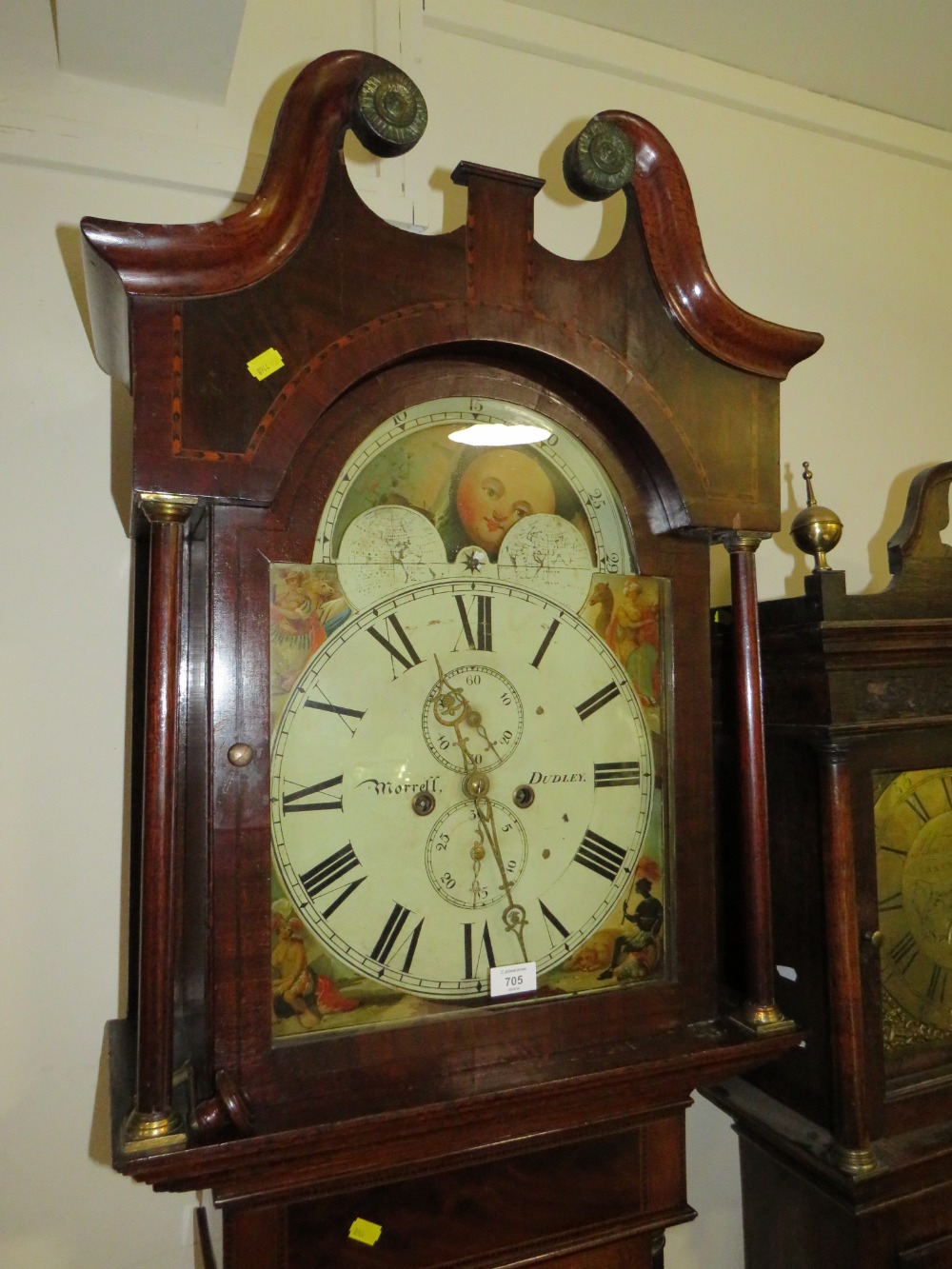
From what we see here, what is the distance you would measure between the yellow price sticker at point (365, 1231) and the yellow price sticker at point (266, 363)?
2.74ft

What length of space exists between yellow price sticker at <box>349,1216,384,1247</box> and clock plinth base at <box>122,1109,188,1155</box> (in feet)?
0.75

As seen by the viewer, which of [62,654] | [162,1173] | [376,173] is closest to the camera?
[162,1173]

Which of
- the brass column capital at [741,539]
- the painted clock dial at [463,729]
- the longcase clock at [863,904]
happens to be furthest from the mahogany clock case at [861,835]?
the painted clock dial at [463,729]

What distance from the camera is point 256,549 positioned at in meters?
0.87

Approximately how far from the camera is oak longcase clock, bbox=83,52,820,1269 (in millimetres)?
819

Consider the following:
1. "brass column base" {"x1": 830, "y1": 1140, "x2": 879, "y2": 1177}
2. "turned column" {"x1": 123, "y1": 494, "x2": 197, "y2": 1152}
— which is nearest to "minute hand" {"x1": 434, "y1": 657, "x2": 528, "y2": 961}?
"turned column" {"x1": 123, "y1": 494, "x2": 197, "y2": 1152}

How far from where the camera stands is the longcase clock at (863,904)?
1.12 meters

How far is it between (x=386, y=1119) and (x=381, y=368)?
74 cm

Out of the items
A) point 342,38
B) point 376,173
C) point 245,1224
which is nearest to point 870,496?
point 376,173

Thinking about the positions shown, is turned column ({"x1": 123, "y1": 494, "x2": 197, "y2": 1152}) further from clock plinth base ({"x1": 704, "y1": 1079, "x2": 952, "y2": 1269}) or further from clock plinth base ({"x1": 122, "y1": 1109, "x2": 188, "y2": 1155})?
clock plinth base ({"x1": 704, "y1": 1079, "x2": 952, "y2": 1269})

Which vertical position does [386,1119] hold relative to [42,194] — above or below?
below

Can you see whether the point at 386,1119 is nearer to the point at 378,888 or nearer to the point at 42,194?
the point at 378,888

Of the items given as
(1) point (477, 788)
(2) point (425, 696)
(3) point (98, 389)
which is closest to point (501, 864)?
(1) point (477, 788)

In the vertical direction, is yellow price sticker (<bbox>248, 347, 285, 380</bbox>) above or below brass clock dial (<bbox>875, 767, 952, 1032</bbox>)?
above
